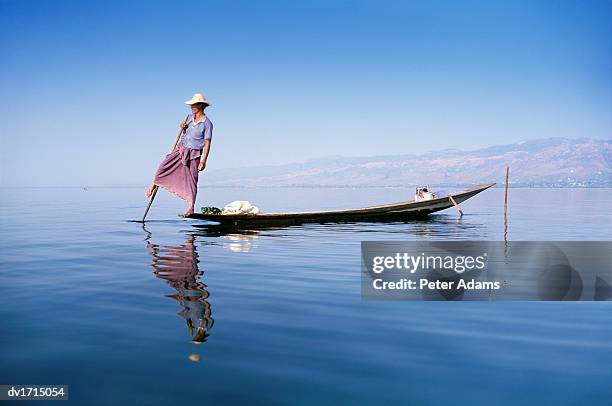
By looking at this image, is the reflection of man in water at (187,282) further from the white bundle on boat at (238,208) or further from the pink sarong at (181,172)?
the white bundle on boat at (238,208)

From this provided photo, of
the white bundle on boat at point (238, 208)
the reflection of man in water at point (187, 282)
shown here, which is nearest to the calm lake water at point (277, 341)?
the reflection of man in water at point (187, 282)

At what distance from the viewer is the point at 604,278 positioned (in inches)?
385

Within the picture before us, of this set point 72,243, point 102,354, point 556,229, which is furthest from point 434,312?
point 556,229

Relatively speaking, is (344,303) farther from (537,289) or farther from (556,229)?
(556,229)

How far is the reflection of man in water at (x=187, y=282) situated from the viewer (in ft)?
19.8

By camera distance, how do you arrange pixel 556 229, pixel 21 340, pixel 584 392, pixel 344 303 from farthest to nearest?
1. pixel 556 229
2. pixel 344 303
3. pixel 21 340
4. pixel 584 392

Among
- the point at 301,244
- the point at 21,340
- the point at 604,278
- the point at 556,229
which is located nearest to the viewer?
the point at 21,340

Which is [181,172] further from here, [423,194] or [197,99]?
[423,194]

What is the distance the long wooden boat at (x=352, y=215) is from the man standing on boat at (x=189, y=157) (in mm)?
1106

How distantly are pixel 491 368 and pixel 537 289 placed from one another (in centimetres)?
434

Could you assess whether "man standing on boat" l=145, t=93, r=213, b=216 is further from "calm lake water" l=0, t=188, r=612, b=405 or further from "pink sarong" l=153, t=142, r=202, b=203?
"calm lake water" l=0, t=188, r=612, b=405

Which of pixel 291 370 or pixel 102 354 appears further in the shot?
A: pixel 102 354

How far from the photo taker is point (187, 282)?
869 cm

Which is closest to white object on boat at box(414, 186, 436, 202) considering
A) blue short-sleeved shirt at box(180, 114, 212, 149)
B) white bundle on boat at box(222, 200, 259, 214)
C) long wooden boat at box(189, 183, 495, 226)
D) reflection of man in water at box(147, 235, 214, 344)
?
long wooden boat at box(189, 183, 495, 226)
